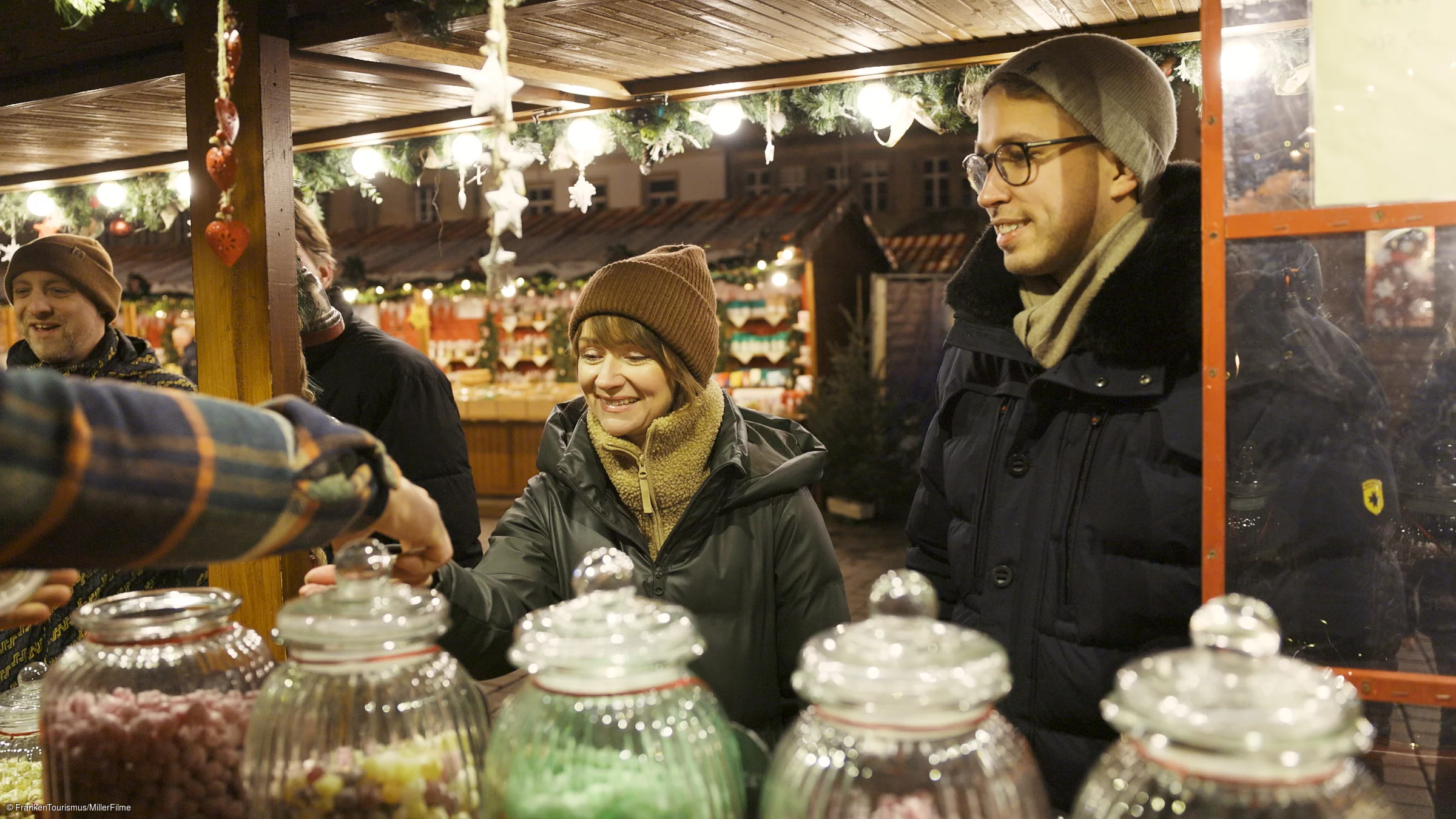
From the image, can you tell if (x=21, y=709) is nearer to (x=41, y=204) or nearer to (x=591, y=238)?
(x=41, y=204)

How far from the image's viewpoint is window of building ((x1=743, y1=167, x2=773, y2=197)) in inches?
922

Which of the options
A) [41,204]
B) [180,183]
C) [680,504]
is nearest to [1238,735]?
[680,504]

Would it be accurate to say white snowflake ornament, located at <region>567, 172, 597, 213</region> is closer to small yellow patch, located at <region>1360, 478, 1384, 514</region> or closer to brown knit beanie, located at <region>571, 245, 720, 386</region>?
brown knit beanie, located at <region>571, 245, 720, 386</region>

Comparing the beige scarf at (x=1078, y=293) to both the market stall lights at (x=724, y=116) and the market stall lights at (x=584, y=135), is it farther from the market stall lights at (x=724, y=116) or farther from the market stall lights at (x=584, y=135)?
the market stall lights at (x=584, y=135)

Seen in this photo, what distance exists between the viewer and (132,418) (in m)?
1.00

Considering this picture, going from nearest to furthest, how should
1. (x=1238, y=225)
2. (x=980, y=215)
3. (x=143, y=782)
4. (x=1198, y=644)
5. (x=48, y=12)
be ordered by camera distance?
1. (x=1198, y=644)
2. (x=143, y=782)
3. (x=1238, y=225)
4. (x=48, y=12)
5. (x=980, y=215)

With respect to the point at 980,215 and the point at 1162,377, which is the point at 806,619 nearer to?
the point at 1162,377

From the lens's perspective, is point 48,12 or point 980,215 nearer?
point 48,12

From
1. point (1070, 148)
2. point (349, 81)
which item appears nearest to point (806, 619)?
point (1070, 148)

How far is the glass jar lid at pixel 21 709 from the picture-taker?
62.7 inches

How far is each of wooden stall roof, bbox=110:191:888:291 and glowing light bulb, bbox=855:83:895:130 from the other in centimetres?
651

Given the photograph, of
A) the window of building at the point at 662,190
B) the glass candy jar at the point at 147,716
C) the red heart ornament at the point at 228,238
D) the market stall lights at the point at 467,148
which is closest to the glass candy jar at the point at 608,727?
the glass candy jar at the point at 147,716

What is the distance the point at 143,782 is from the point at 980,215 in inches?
845

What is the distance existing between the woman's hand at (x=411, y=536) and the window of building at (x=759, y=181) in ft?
73.9
